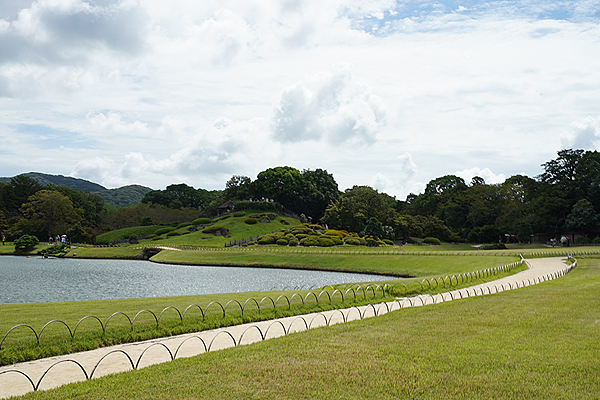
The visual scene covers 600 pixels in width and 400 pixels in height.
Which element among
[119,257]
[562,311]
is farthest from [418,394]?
[119,257]

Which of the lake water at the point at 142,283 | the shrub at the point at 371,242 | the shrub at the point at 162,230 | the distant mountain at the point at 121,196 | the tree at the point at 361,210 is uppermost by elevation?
the distant mountain at the point at 121,196

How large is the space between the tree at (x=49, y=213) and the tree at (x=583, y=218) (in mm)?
84087

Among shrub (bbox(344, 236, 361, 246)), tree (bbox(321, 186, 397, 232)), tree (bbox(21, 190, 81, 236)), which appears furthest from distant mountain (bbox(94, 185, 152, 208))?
shrub (bbox(344, 236, 361, 246))

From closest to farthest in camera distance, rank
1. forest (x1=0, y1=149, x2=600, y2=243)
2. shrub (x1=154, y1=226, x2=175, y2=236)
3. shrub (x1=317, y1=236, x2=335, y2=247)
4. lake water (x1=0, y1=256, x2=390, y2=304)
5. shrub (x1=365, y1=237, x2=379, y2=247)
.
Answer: lake water (x1=0, y1=256, x2=390, y2=304), shrub (x1=317, y1=236, x2=335, y2=247), shrub (x1=365, y1=237, x2=379, y2=247), forest (x1=0, y1=149, x2=600, y2=243), shrub (x1=154, y1=226, x2=175, y2=236)

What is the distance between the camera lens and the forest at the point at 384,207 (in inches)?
2591

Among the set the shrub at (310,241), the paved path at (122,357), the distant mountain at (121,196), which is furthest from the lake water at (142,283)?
the distant mountain at (121,196)

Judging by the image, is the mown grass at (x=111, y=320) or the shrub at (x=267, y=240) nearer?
the mown grass at (x=111, y=320)

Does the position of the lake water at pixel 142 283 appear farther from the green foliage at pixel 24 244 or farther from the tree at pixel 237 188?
the tree at pixel 237 188

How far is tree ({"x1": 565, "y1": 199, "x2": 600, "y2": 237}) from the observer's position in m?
60.4

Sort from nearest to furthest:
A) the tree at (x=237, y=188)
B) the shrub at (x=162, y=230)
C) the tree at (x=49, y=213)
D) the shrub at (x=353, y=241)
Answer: the shrub at (x=353, y=241) → the tree at (x=49, y=213) → the shrub at (x=162, y=230) → the tree at (x=237, y=188)

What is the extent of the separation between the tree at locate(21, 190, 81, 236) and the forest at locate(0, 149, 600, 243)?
0.16 meters

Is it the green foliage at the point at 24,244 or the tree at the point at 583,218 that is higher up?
the tree at the point at 583,218

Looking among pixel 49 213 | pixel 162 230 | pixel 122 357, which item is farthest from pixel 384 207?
pixel 122 357

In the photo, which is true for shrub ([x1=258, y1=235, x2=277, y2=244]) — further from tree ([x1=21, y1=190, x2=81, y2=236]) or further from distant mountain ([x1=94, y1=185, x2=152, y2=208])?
distant mountain ([x1=94, y1=185, x2=152, y2=208])
